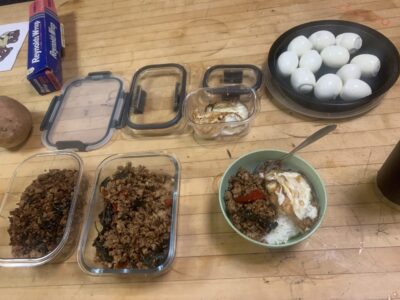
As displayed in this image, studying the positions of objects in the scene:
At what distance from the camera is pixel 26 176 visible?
0.90 metres

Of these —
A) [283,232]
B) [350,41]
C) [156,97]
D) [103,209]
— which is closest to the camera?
[283,232]

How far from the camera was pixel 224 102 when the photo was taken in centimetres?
92

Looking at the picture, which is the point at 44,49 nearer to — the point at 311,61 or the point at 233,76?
the point at 233,76

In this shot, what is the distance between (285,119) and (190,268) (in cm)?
46

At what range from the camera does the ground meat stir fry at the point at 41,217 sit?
740mm

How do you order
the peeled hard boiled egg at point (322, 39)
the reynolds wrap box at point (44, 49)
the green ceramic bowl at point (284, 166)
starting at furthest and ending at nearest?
1. the reynolds wrap box at point (44, 49)
2. the peeled hard boiled egg at point (322, 39)
3. the green ceramic bowl at point (284, 166)

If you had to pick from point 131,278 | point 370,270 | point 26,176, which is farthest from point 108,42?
point 370,270

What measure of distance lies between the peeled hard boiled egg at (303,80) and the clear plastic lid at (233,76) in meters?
0.14

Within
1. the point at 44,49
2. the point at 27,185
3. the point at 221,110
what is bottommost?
the point at 27,185

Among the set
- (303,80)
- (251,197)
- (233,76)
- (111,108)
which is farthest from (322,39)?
(111,108)

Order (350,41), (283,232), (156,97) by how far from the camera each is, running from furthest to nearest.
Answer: (156,97) → (350,41) → (283,232)

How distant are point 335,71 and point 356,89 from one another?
0.11 meters

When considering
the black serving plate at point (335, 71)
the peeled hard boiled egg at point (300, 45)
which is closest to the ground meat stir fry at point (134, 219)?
the black serving plate at point (335, 71)

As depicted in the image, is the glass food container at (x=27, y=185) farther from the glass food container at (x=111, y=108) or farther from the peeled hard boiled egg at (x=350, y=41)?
the peeled hard boiled egg at (x=350, y=41)
